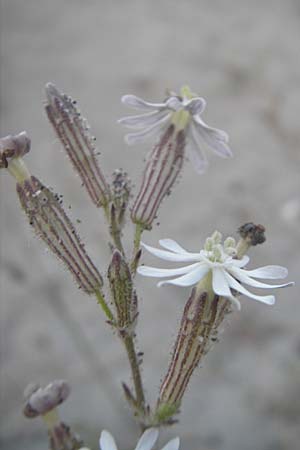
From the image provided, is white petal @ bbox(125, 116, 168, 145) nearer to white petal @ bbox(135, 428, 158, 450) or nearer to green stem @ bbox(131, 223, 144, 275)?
green stem @ bbox(131, 223, 144, 275)

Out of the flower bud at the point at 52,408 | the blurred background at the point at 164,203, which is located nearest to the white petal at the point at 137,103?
the flower bud at the point at 52,408

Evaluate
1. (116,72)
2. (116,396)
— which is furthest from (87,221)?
(116,72)

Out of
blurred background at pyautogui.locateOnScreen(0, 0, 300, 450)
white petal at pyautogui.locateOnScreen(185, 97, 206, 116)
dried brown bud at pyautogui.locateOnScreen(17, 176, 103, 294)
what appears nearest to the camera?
dried brown bud at pyautogui.locateOnScreen(17, 176, 103, 294)

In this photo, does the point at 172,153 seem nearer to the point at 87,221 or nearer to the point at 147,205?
the point at 147,205

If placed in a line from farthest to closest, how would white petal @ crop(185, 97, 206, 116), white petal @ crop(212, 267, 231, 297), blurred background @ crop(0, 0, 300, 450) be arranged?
blurred background @ crop(0, 0, 300, 450), white petal @ crop(185, 97, 206, 116), white petal @ crop(212, 267, 231, 297)

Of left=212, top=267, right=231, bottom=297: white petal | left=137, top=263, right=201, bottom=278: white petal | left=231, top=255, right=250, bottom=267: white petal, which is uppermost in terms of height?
left=137, top=263, right=201, bottom=278: white petal

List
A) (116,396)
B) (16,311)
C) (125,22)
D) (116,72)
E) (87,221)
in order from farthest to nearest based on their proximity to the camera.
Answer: (125,22), (116,72), (87,221), (16,311), (116,396)

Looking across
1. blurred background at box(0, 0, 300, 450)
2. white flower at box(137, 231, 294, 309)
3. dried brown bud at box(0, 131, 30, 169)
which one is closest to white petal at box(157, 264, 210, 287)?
white flower at box(137, 231, 294, 309)
